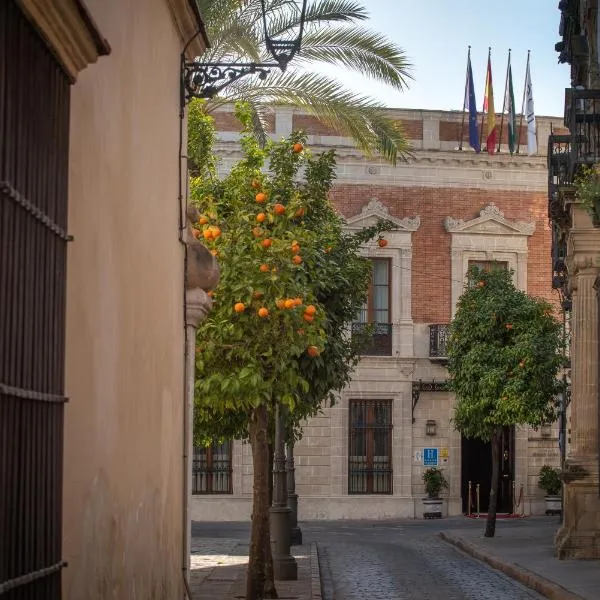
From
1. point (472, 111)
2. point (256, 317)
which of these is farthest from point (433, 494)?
point (256, 317)

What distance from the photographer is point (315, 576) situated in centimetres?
2022

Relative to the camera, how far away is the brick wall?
40.2m

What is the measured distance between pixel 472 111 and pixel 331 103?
720 inches

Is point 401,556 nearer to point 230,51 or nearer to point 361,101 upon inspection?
point 361,101

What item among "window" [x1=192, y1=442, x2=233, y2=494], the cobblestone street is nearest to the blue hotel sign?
the cobblestone street

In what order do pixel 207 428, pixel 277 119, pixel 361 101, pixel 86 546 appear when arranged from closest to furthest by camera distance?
pixel 86 546 < pixel 207 428 < pixel 361 101 < pixel 277 119

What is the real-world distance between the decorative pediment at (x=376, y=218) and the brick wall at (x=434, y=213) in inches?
6.9

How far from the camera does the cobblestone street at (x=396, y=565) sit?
1856 centimetres

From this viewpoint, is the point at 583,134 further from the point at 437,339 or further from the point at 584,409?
the point at 437,339

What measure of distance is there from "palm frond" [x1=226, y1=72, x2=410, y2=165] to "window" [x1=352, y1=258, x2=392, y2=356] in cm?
1885

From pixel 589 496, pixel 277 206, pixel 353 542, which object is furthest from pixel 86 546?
pixel 353 542

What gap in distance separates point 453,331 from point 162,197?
2120 cm

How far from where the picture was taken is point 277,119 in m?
39.6

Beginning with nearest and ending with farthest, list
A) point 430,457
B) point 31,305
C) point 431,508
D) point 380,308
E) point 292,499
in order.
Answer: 1. point 31,305
2. point 292,499
3. point 431,508
4. point 430,457
5. point 380,308
